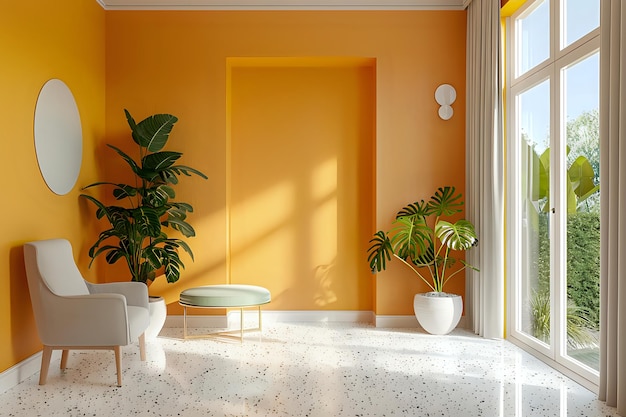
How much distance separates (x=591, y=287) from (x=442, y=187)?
205 centimetres

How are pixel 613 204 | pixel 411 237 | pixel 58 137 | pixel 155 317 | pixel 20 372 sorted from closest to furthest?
pixel 613 204
pixel 20 372
pixel 58 137
pixel 155 317
pixel 411 237

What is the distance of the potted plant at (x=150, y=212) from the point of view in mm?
4742

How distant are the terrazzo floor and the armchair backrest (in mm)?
582

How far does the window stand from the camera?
3631 millimetres

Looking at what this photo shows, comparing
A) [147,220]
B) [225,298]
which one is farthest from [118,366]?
[147,220]

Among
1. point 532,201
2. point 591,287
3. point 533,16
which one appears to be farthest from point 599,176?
point 533,16

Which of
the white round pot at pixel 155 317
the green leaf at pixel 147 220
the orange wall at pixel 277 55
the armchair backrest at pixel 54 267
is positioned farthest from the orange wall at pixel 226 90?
the armchair backrest at pixel 54 267

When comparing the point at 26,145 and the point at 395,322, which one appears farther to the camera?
the point at 395,322

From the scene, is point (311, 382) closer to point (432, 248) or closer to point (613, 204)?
point (613, 204)

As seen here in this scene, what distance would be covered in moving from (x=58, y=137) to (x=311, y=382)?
2.67 metres

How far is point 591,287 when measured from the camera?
3.62 meters

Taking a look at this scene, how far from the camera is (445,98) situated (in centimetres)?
545

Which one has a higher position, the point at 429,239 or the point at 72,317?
the point at 429,239

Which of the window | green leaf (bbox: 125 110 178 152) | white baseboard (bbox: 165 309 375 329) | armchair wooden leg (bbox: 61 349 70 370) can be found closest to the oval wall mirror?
green leaf (bbox: 125 110 178 152)
